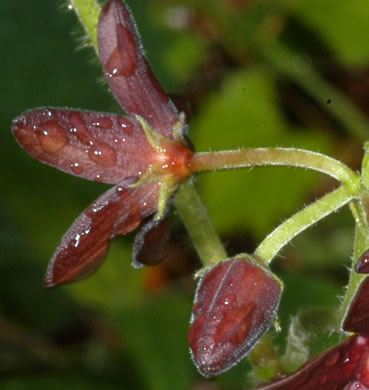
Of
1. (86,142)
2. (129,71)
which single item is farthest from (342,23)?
(86,142)

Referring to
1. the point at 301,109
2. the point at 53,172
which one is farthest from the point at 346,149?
the point at 53,172

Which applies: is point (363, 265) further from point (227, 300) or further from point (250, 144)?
point (250, 144)

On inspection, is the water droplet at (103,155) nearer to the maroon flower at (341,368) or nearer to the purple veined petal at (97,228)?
the purple veined petal at (97,228)

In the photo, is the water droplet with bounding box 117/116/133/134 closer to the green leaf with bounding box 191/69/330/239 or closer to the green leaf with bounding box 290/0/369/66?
the green leaf with bounding box 191/69/330/239

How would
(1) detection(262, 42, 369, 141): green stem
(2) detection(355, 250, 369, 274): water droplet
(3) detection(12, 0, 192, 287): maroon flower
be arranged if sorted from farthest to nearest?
(1) detection(262, 42, 369, 141): green stem → (3) detection(12, 0, 192, 287): maroon flower → (2) detection(355, 250, 369, 274): water droplet

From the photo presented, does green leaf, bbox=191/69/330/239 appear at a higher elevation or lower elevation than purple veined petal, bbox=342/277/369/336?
lower

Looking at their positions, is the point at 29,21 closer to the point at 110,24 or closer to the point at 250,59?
the point at 250,59

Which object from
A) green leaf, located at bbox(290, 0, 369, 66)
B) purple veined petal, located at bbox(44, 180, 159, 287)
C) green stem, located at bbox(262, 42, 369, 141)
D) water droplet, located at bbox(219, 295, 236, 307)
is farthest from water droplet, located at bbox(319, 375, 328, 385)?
green leaf, located at bbox(290, 0, 369, 66)

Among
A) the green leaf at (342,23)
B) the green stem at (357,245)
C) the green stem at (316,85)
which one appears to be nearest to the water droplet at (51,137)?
the green stem at (357,245)
